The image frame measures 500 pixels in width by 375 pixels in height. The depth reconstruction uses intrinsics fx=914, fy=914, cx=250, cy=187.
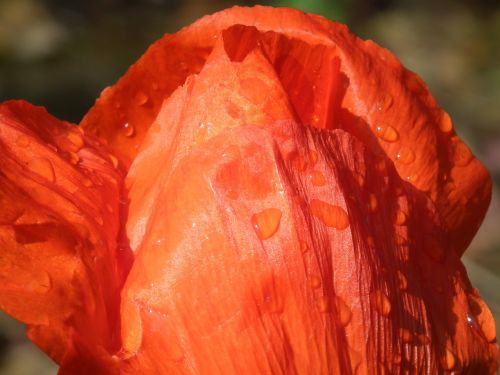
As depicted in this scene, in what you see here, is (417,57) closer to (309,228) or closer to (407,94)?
(407,94)

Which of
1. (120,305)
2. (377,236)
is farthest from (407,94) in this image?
(120,305)

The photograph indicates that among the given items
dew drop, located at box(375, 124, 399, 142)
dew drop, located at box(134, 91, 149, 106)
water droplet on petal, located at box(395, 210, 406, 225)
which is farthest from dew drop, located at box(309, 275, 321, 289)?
dew drop, located at box(134, 91, 149, 106)

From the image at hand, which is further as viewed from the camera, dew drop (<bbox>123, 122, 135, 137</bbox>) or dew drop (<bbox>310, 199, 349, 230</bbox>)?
dew drop (<bbox>123, 122, 135, 137</bbox>)

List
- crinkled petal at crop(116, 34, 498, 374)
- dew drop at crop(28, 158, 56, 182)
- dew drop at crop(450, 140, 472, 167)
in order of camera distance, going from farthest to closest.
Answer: dew drop at crop(450, 140, 472, 167) < dew drop at crop(28, 158, 56, 182) < crinkled petal at crop(116, 34, 498, 374)

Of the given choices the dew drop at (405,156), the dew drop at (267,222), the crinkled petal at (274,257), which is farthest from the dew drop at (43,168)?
the dew drop at (405,156)

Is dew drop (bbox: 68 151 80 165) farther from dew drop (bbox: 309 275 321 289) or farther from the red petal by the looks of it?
dew drop (bbox: 309 275 321 289)
